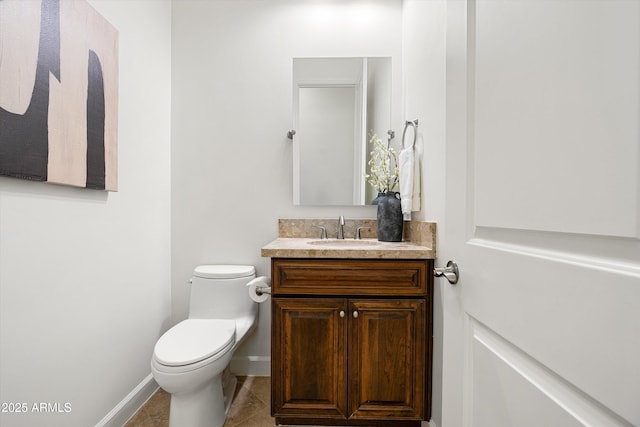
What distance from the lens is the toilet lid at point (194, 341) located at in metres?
1.30

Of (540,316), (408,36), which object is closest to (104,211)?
(540,316)

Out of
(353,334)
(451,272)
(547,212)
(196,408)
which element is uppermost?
(547,212)

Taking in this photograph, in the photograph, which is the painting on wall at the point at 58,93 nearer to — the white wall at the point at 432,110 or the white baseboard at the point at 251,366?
the white baseboard at the point at 251,366

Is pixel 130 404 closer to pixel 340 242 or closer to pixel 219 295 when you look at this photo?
pixel 219 295

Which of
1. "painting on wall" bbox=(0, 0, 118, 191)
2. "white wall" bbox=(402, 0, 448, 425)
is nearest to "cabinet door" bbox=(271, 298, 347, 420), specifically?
"white wall" bbox=(402, 0, 448, 425)

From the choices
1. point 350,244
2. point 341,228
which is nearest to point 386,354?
point 350,244

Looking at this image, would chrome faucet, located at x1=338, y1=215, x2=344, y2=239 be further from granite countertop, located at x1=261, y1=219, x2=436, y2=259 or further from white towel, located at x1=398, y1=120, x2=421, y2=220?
white towel, located at x1=398, y1=120, x2=421, y2=220

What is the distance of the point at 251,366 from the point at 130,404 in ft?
2.27

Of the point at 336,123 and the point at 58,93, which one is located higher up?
the point at 336,123

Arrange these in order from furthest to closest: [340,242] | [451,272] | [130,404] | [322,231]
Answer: [322,231] → [340,242] → [130,404] → [451,272]

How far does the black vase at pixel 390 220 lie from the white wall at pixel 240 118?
236 mm

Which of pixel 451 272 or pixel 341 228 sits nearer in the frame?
pixel 451 272

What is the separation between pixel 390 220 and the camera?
176cm

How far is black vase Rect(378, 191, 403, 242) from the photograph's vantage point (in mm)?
1765
